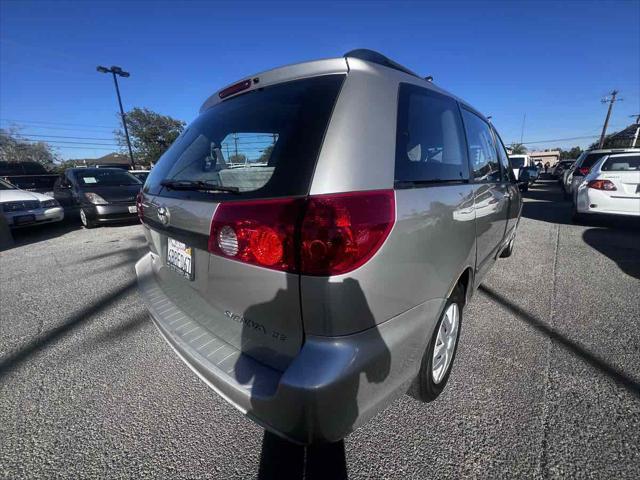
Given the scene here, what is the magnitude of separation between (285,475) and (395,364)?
783 millimetres

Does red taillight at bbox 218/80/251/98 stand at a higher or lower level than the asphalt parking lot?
higher

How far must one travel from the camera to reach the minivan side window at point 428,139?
4.54 feet

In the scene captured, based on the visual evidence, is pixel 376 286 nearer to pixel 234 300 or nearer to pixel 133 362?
pixel 234 300

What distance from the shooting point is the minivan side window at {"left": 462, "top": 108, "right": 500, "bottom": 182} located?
7.61 ft

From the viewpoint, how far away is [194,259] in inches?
59.1

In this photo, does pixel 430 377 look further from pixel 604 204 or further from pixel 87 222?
pixel 87 222

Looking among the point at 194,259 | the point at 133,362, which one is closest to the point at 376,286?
the point at 194,259

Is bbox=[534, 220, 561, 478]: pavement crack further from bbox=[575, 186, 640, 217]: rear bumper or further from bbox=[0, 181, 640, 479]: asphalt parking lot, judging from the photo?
bbox=[575, 186, 640, 217]: rear bumper

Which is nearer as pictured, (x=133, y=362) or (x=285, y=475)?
(x=285, y=475)

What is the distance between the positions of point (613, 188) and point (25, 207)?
39.2 ft

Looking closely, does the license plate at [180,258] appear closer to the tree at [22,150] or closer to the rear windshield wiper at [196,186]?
the rear windshield wiper at [196,186]

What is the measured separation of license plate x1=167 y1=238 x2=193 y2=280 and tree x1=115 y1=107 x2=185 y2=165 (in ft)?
182

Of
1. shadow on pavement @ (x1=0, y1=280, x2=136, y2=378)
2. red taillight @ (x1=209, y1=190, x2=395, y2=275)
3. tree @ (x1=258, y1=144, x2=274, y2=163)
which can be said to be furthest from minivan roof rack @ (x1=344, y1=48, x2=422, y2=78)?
shadow on pavement @ (x1=0, y1=280, x2=136, y2=378)

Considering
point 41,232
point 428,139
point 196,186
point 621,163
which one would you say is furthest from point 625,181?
point 41,232
